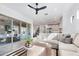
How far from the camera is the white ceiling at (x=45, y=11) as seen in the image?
194cm

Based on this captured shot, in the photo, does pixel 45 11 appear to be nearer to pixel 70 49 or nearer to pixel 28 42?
pixel 28 42

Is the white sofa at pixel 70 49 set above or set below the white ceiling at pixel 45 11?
below

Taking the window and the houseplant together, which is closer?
the window

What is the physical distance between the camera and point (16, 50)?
192 cm

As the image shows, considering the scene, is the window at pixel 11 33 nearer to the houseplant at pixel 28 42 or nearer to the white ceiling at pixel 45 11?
the houseplant at pixel 28 42

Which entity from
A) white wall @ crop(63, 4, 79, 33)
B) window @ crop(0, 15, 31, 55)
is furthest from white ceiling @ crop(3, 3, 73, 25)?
window @ crop(0, 15, 31, 55)

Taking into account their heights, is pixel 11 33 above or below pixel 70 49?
above

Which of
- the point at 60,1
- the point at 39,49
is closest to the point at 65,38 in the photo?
the point at 39,49

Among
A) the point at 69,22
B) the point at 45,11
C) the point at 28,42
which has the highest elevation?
the point at 45,11

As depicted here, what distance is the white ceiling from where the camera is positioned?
1.94 m

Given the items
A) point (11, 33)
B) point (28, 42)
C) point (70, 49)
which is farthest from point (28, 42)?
point (70, 49)

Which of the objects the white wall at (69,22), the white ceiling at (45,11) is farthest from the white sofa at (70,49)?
the white ceiling at (45,11)

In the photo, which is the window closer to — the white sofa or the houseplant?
the houseplant

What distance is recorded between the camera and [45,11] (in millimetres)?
1969
